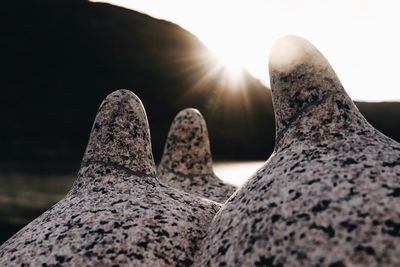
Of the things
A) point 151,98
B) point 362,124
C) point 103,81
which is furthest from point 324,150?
point 151,98

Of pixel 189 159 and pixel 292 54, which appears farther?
pixel 189 159

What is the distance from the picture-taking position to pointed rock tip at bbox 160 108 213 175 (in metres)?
4.28

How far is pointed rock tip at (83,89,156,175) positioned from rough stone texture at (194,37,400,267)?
0.76m

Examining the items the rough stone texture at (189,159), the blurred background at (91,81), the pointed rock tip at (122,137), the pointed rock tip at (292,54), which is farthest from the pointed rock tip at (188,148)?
the blurred background at (91,81)

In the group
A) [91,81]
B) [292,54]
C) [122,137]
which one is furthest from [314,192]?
[91,81]

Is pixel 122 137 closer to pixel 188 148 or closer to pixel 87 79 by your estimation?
pixel 188 148

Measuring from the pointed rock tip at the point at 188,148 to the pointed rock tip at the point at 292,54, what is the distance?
86.8 inches

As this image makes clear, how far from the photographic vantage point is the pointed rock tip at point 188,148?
4.28 meters

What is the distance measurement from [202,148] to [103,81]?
4138 centimetres

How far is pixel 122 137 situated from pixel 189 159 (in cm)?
186

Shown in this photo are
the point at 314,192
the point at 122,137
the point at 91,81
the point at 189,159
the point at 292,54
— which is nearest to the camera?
the point at 314,192

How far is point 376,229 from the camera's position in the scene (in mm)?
1316

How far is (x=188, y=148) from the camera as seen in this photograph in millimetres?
4324

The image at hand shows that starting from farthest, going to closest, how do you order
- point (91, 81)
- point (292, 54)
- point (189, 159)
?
1. point (91, 81)
2. point (189, 159)
3. point (292, 54)
